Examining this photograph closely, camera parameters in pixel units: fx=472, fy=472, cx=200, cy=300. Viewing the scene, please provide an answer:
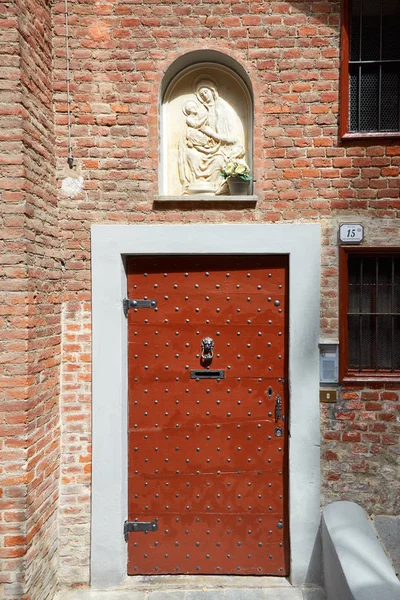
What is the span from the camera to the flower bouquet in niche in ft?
11.8

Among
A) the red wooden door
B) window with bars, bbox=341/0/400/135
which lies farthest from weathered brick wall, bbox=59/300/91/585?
window with bars, bbox=341/0/400/135

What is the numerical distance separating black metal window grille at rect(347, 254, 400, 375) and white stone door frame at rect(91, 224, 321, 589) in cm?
32

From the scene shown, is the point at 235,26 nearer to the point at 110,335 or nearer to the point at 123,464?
the point at 110,335

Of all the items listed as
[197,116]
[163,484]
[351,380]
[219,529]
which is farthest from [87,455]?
[197,116]

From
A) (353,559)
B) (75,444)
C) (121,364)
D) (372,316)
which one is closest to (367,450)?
(353,559)

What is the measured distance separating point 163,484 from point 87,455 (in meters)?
0.64

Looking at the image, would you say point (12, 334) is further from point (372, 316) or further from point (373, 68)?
point (373, 68)

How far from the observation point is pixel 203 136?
377cm

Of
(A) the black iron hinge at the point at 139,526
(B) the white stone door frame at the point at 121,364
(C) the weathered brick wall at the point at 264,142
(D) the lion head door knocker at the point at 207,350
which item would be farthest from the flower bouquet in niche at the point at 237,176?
(A) the black iron hinge at the point at 139,526

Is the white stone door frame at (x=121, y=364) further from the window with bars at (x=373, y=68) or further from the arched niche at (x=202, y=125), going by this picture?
the window with bars at (x=373, y=68)

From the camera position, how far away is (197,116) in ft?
12.4

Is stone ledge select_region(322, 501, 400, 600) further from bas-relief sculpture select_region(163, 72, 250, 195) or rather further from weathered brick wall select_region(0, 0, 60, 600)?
bas-relief sculpture select_region(163, 72, 250, 195)

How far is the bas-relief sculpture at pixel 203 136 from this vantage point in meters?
3.75

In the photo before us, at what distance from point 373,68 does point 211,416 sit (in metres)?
3.00
